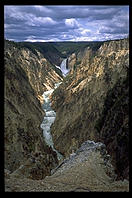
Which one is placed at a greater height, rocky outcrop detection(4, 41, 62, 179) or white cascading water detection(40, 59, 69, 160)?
rocky outcrop detection(4, 41, 62, 179)

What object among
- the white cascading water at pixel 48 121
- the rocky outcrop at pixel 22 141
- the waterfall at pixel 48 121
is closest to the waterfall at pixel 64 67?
the white cascading water at pixel 48 121

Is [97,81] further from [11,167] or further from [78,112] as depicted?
[11,167]

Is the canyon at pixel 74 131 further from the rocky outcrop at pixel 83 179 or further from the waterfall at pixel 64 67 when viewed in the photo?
the waterfall at pixel 64 67

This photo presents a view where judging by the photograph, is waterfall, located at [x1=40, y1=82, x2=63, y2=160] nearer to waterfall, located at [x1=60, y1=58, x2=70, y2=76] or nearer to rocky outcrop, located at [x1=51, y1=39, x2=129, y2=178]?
rocky outcrop, located at [x1=51, y1=39, x2=129, y2=178]

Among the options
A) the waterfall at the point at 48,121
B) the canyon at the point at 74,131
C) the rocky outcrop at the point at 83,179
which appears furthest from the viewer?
the waterfall at the point at 48,121

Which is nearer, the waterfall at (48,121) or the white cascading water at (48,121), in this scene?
the white cascading water at (48,121)

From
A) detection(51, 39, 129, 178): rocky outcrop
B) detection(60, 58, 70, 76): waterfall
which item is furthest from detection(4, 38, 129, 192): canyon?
detection(60, 58, 70, 76): waterfall
